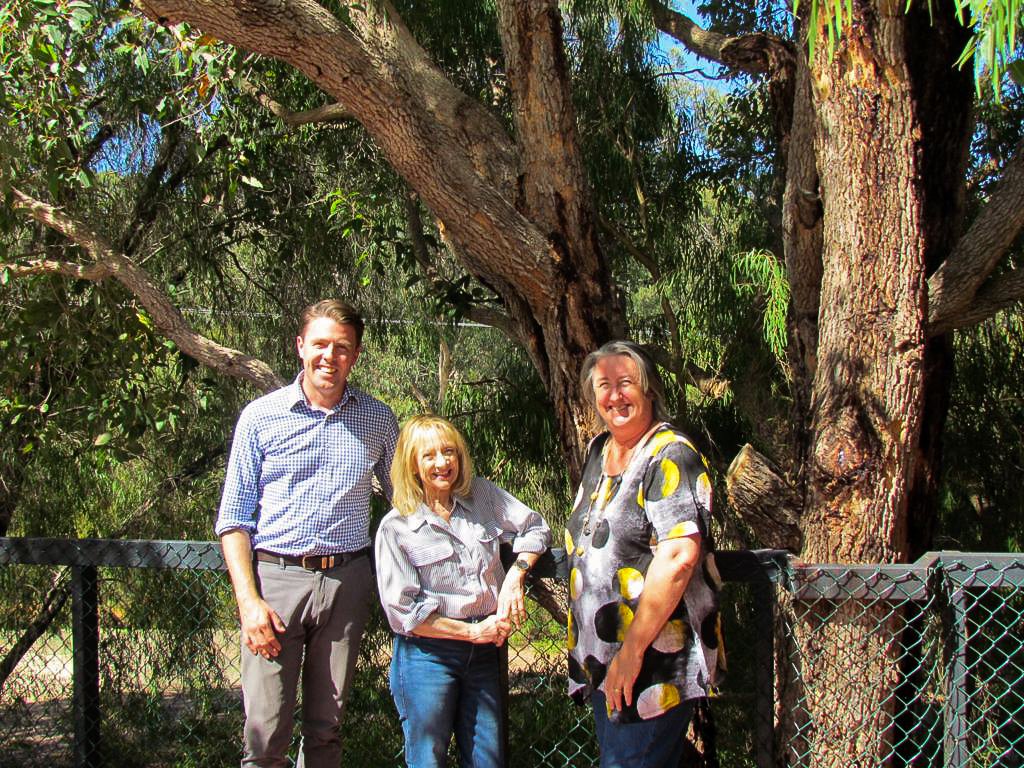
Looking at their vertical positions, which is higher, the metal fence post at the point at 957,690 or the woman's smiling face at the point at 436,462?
the woman's smiling face at the point at 436,462

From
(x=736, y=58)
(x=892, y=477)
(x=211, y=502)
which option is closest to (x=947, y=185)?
(x=736, y=58)

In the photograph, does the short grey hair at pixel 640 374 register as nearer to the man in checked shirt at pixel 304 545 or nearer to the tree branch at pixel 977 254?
the man in checked shirt at pixel 304 545

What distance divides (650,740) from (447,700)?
0.51m

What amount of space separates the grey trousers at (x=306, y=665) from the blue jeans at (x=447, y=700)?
0.61 feet

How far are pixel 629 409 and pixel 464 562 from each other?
559mm

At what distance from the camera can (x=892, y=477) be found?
3.82 metres

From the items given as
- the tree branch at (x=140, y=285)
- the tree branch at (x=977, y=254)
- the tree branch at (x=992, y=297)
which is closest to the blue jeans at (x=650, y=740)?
the tree branch at (x=977, y=254)

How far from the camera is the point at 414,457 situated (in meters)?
2.66

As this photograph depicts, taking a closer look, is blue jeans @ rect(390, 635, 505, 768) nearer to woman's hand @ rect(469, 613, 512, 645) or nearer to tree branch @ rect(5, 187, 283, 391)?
woman's hand @ rect(469, 613, 512, 645)

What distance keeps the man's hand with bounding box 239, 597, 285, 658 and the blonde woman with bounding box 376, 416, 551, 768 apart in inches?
11.8

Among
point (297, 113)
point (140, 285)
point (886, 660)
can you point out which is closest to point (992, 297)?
point (886, 660)

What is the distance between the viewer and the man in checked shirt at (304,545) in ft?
8.91

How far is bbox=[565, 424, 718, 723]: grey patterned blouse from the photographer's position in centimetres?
235

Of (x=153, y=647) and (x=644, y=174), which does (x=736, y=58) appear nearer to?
(x=644, y=174)
